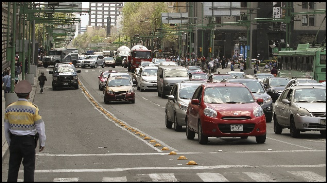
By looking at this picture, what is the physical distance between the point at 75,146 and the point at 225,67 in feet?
274

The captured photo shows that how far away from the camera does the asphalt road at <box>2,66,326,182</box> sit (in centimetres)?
1349

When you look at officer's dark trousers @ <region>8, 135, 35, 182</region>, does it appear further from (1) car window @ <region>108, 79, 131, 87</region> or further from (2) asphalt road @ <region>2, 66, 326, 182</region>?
(1) car window @ <region>108, 79, 131, 87</region>

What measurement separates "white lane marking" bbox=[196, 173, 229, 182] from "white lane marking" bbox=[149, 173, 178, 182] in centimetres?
50

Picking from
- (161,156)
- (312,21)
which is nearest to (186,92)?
(161,156)

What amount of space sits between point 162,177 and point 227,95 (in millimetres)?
8170

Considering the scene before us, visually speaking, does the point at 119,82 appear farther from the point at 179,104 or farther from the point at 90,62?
the point at 90,62

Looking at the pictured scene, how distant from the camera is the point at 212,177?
13.2m

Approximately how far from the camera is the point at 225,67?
103188 millimetres

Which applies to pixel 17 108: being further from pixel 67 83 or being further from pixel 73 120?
pixel 67 83

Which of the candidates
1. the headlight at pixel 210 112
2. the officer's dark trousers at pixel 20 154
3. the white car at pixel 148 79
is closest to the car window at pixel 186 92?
the headlight at pixel 210 112

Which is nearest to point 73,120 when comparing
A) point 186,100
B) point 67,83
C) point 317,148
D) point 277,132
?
point 186,100

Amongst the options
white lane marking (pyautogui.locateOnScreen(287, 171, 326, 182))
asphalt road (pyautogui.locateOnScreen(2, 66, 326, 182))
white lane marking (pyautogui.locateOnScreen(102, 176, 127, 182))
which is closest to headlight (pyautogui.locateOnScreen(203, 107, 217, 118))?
asphalt road (pyautogui.locateOnScreen(2, 66, 326, 182))

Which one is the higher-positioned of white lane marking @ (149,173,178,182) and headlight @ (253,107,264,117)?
headlight @ (253,107,264,117)

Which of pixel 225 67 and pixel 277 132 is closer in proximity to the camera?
pixel 277 132
